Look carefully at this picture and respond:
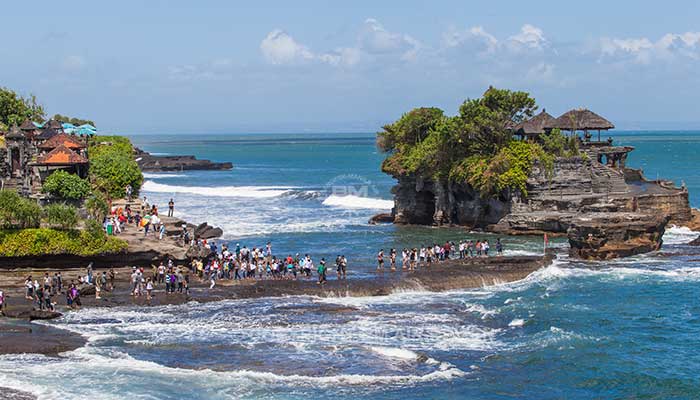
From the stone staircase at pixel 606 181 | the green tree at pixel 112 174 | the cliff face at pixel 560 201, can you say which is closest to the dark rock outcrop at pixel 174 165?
the green tree at pixel 112 174

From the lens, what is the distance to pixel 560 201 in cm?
6419

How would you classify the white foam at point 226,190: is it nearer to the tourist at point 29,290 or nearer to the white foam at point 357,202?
the white foam at point 357,202

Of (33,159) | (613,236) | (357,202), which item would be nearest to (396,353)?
(613,236)

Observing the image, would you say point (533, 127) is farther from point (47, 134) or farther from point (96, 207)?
point (47, 134)

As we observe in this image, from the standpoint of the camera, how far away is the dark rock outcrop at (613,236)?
52.6m

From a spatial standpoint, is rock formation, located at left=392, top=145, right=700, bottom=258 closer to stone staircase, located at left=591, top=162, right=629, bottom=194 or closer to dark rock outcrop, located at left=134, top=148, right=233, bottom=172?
stone staircase, located at left=591, top=162, right=629, bottom=194

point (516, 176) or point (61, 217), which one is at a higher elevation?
point (516, 176)

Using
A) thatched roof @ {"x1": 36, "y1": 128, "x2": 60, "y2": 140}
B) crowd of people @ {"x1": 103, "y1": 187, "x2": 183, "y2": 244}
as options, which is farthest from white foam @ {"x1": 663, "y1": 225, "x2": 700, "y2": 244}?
thatched roof @ {"x1": 36, "y1": 128, "x2": 60, "y2": 140}

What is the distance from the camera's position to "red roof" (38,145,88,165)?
53.5 metres

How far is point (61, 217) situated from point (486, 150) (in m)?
35.3

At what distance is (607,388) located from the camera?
100ft

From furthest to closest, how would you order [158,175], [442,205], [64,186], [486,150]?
[158,175]
[442,205]
[486,150]
[64,186]

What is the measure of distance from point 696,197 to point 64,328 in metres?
78.0

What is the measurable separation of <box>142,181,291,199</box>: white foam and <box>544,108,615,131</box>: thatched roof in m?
39.3
